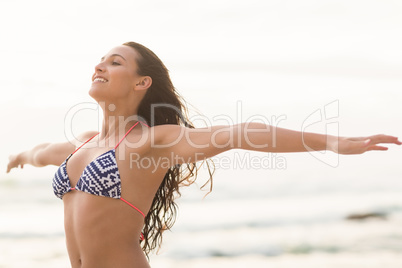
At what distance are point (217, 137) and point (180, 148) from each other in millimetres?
312

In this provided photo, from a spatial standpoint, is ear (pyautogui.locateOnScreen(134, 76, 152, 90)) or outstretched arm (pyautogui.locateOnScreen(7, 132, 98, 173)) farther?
outstretched arm (pyautogui.locateOnScreen(7, 132, 98, 173))

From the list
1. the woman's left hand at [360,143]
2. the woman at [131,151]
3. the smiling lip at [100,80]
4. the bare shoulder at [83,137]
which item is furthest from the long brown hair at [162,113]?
the woman's left hand at [360,143]

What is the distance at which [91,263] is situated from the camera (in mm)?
3498

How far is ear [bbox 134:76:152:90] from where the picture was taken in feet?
12.7

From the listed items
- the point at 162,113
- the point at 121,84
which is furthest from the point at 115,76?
the point at 162,113

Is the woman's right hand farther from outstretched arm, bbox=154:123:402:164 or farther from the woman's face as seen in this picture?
outstretched arm, bbox=154:123:402:164

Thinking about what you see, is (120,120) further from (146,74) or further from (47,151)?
(47,151)

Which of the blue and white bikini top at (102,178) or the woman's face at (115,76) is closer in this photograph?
the blue and white bikini top at (102,178)

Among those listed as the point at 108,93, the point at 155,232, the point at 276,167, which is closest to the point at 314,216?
the point at 276,167

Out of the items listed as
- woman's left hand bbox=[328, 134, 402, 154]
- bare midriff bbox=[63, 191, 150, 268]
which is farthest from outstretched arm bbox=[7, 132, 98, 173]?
woman's left hand bbox=[328, 134, 402, 154]

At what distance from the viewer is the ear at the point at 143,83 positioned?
3.87m

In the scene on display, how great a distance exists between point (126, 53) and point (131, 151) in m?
0.76

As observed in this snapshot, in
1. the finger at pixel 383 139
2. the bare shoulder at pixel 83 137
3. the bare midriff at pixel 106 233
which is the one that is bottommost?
the bare midriff at pixel 106 233

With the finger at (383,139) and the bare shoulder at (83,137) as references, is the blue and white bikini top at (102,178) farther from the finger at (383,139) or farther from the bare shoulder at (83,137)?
the finger at (383,139)
